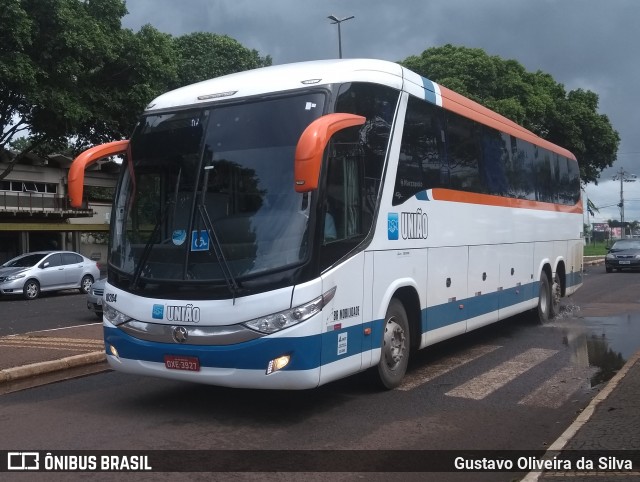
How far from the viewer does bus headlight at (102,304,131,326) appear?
7146 millimetres

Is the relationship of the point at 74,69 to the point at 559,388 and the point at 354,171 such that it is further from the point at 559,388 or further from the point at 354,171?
the point at 559,388

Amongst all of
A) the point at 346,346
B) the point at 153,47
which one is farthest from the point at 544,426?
the point at 153,47

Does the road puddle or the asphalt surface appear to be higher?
the asphalt surface

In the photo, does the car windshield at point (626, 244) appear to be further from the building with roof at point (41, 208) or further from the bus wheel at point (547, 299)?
the building with roof at point (41, 208)

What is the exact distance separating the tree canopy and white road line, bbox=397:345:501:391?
1743 cm

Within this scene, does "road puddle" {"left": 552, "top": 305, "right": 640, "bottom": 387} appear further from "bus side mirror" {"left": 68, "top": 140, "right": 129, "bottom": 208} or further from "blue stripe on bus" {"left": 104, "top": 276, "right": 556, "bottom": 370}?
"bus side mirror" {"left": 68, "top": 140, "right": 129, "bottom": 208}

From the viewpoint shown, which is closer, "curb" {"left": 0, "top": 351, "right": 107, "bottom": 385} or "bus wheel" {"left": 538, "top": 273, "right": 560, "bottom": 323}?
"curb" {"left": 0, "top": 351, "right": 107, "bottom": 385}

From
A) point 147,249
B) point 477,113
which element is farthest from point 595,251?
point 147,249

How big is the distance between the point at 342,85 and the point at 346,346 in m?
2.57

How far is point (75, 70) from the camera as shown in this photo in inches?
955

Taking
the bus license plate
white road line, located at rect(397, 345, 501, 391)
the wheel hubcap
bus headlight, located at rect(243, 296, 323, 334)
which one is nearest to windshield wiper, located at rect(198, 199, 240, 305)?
bus headlight, located at rect(243, 296, 323, 334)

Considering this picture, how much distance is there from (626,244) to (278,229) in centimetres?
3011

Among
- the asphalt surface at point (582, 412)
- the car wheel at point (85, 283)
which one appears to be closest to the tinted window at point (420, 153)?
the asphalt surface at point (582, 412)

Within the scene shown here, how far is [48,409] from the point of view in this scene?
7.45 metres
